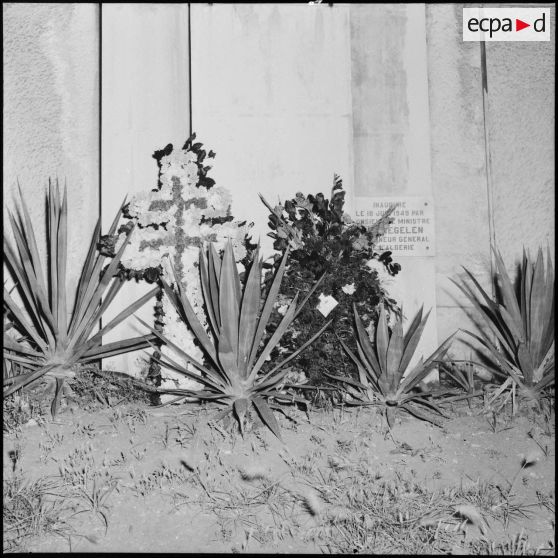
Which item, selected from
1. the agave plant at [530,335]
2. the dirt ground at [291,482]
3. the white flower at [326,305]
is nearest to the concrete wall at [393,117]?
the agave plant at [530,335]

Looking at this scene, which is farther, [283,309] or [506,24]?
[506,24]

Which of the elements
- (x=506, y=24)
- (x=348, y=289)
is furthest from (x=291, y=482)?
(x=506, y=24)

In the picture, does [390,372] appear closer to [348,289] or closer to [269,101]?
[348,289]

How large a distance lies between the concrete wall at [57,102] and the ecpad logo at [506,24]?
10.2ft

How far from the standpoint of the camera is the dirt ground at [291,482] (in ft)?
9.96

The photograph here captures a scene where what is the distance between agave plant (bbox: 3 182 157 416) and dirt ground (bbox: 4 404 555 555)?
0.49 meters

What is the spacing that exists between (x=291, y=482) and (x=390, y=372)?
104cm

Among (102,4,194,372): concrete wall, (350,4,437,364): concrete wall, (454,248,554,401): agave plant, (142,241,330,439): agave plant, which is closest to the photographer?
(142,241,330,439): agave plant

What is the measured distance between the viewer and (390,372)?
410cm

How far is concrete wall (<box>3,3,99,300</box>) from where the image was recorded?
17.4ft

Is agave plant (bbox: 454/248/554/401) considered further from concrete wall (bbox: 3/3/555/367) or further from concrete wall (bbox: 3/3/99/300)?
concrete wall (bbox: 3/3/99/300)

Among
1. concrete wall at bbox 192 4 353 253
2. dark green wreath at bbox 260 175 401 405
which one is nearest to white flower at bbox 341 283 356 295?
dark green wreath at bbox 260 175 401 405

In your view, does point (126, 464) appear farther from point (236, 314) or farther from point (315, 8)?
point (315, 8)

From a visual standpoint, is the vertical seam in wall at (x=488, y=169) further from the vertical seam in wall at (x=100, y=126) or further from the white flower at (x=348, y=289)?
the vertical seam in wall at (x=100, y=126)
